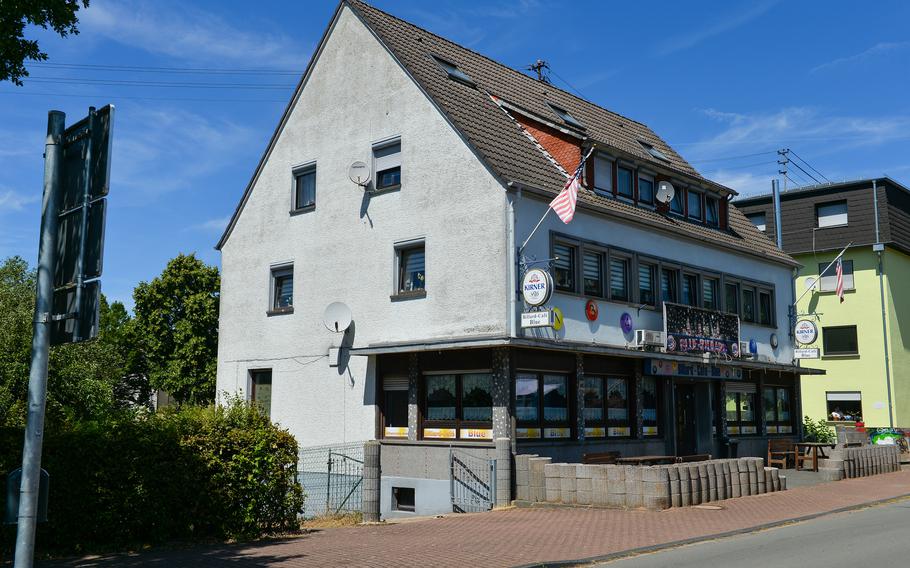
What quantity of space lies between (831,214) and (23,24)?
3893 centimetres

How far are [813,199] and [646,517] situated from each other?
31.4 m

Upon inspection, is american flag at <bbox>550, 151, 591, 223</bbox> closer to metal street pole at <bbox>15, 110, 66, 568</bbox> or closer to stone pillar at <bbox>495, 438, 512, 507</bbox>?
stone pillar at <bbox>495, 438, 512, 507</bbox>

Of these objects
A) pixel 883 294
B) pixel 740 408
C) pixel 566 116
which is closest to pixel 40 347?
pixel 566 116

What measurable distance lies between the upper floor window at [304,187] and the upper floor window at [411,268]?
12.8ft

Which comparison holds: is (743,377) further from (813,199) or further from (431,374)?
(813,199)

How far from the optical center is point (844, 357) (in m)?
41.2

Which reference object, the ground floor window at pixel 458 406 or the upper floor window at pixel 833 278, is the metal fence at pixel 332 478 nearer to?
the ground floor window at pixel 458 406

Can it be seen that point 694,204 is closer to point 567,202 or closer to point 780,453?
point 780,453

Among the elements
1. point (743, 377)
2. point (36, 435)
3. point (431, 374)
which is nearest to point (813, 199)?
point (743, 377)

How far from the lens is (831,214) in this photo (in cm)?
4228

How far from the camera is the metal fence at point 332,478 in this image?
65.9ft

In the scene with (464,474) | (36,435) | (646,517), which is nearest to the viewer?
(36,435)

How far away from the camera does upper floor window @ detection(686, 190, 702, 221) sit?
27156 millimetres

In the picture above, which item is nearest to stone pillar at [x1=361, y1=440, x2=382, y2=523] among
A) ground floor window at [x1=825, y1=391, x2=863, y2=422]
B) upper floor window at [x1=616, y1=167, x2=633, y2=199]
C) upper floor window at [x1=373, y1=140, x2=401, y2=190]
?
upper floor window at [x1=373, y1=140, x2=401, y2=190]
